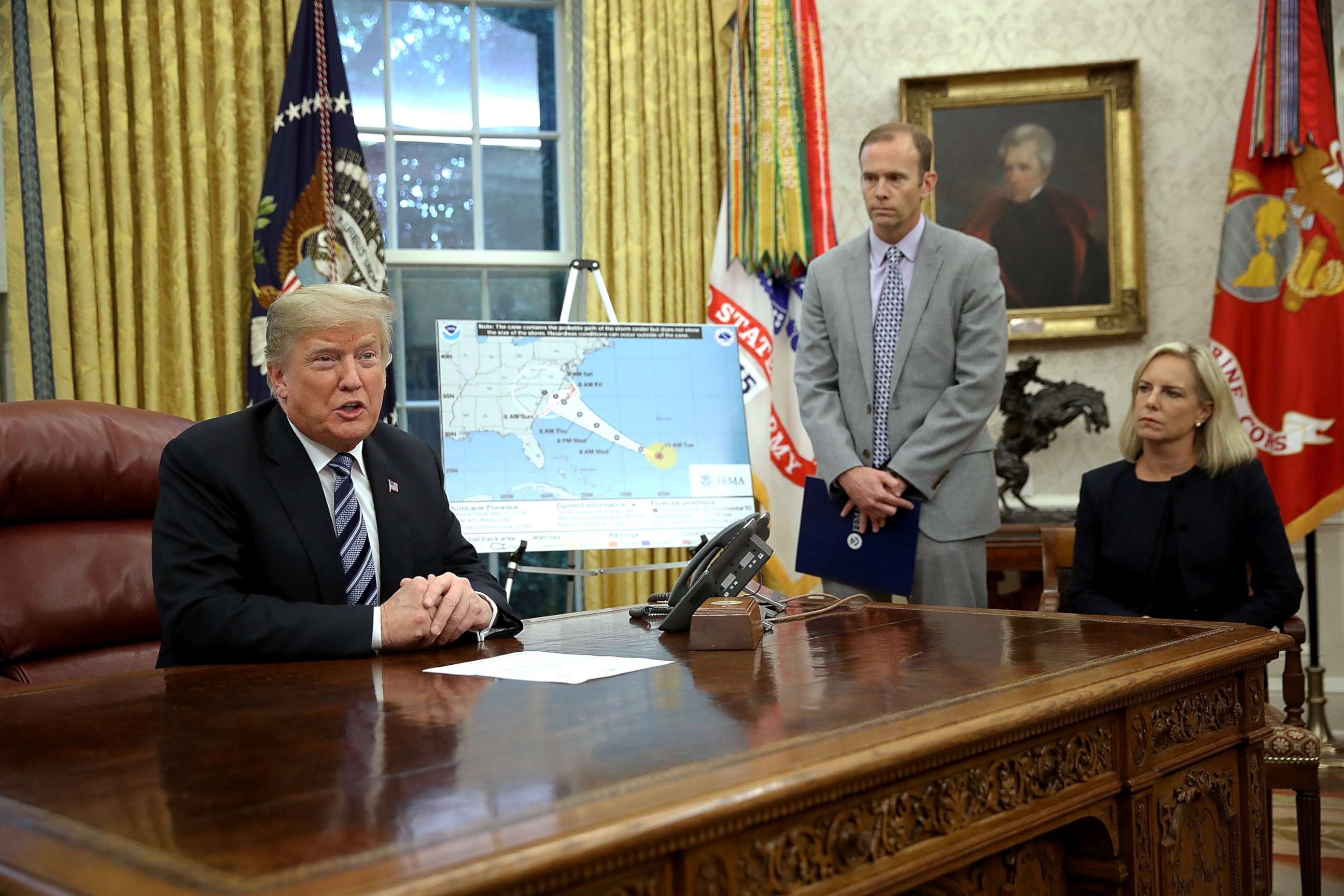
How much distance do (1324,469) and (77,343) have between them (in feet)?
14.0

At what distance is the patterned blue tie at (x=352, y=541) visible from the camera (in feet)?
6.49

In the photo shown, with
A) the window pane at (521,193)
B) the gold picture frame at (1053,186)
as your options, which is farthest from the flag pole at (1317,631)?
the window pane at (521,193)

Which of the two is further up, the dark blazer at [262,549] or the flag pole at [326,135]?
the flag pole at [326,135]

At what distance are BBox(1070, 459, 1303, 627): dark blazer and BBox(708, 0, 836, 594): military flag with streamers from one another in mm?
1425

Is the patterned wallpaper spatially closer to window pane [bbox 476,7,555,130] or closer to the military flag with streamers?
the military flag with streamers

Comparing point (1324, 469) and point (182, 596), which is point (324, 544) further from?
point (1324, 469)

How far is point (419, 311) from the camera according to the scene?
15.9 feet

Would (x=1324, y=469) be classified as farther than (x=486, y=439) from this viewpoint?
Yes

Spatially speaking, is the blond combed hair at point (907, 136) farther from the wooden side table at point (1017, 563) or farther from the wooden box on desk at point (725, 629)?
the wooden box on desk at point (725, 629)

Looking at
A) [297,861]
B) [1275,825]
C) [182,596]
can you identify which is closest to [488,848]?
[297,861]

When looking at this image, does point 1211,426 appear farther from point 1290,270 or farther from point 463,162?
point 463,162

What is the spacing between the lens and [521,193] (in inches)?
196

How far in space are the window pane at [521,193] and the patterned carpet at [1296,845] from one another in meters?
3.33

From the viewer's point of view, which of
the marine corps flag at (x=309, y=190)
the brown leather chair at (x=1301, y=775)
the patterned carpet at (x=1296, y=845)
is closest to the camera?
the brown leather chair at (x=1301, y=775)
